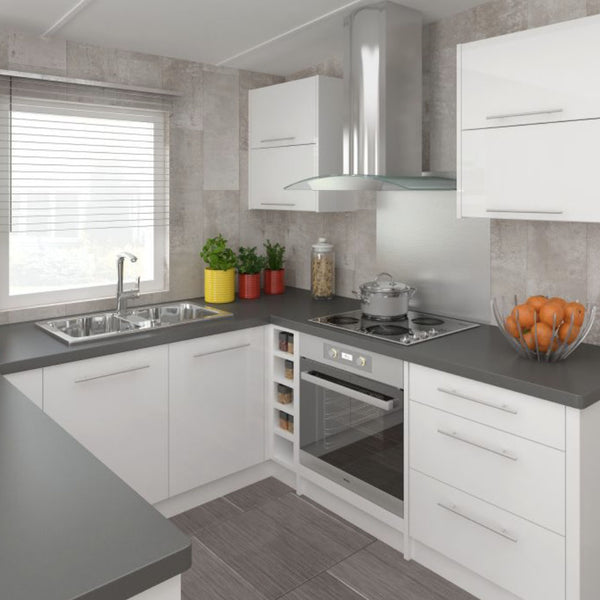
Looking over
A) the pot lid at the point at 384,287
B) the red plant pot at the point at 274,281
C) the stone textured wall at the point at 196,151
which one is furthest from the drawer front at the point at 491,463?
the stone textured wall at the point at 196,151

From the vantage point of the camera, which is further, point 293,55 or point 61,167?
point 293,55

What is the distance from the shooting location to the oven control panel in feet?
8.33

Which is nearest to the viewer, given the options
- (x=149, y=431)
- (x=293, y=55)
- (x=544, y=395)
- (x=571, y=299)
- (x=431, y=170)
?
(x=544, y=395)

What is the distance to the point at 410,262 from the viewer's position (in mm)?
3098

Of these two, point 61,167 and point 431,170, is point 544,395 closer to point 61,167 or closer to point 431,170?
point 431,170

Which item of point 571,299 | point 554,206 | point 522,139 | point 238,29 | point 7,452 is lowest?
point 7,452

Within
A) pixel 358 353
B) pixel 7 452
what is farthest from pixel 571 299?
pixel 7 452

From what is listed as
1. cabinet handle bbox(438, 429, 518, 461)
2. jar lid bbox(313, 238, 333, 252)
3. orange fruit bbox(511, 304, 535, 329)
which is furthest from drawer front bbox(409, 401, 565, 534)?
jar lid bbox(313, 238, 333, 252)

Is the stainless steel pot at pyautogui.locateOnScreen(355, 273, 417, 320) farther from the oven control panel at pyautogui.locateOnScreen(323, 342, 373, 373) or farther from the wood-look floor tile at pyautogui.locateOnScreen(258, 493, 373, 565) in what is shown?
the wood-look floor tile at pyautogui.locateOnScreen(258, 493, 373, 565)

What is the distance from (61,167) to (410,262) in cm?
180

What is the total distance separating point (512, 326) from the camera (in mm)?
2236

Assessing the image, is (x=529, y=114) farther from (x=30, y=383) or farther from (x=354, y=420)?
(x=30, y=383)

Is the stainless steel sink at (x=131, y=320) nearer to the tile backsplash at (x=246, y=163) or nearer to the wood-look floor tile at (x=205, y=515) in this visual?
the tile backsplash at (x=246, y=163)

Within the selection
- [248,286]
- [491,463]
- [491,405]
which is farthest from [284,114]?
[491,463]
